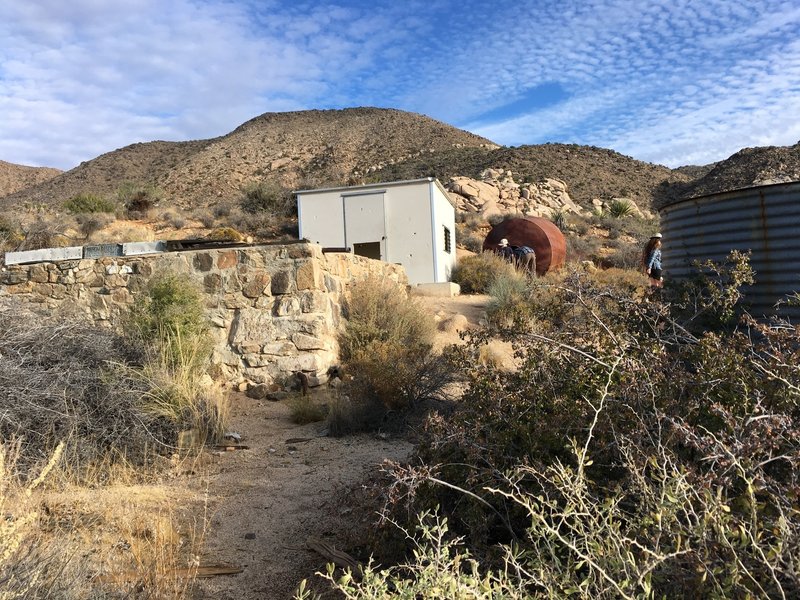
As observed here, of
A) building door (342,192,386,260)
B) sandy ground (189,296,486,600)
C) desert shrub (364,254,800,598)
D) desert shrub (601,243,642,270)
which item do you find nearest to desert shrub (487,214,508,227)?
desert shrub (601,243,642,270)

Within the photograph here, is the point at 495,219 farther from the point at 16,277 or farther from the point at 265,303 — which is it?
the point at 16,277

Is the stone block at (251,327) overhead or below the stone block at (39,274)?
below

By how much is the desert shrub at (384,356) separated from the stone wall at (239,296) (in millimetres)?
521

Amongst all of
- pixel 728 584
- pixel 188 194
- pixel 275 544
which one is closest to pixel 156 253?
pixel 275 544

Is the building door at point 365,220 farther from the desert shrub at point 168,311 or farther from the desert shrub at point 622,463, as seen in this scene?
the desert shrub at point 622,463

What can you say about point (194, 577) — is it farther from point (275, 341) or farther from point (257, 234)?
point (257, 234)

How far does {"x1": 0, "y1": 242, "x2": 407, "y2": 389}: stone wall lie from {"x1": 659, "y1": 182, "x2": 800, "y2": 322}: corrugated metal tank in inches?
184

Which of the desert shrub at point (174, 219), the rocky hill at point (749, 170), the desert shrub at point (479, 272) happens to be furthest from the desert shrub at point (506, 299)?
the rocky hill at point (749, 170)

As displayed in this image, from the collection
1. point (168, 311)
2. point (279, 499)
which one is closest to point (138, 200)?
point (168, 311)

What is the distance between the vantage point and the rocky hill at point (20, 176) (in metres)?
54.1

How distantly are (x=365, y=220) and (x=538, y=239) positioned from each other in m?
4.96

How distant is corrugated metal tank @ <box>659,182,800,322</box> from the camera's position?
399cm

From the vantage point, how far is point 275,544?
365 centimetres

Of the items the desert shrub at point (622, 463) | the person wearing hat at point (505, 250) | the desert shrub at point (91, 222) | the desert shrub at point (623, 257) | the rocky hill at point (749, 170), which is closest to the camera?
the desert shrub at point (622, 463)
